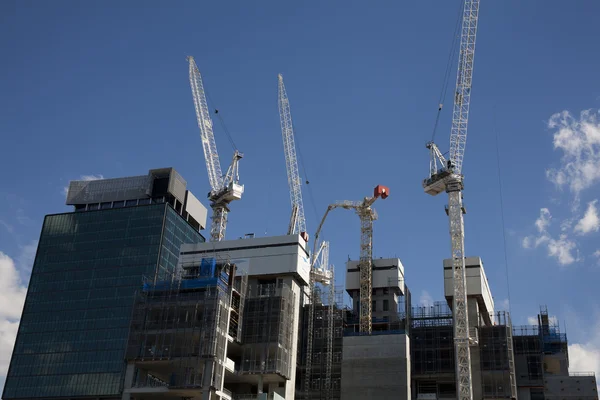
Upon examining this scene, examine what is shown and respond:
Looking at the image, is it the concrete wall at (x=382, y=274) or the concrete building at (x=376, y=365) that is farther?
the concrete wall at (x=382, y=274)

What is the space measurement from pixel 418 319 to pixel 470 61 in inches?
2243

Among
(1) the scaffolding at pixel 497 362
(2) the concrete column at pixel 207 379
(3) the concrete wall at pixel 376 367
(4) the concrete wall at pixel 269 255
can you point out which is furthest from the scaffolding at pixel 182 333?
(1) the scaffolding at pixel 497 362

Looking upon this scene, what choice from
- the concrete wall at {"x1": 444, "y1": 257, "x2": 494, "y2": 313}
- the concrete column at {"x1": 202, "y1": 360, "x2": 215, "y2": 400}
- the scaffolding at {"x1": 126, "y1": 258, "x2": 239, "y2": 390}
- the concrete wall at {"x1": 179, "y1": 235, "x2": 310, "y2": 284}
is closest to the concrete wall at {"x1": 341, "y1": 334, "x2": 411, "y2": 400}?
the concrete wall at {"x1": 179, "y1": 235, "x2": 310, "y2": 284}

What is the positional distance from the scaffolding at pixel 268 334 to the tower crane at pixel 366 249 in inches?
1455

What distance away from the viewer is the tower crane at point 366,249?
17962 cm

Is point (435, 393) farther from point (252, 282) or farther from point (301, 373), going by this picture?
point (252, 282)

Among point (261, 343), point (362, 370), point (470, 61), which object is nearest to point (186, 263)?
point (261, 343)

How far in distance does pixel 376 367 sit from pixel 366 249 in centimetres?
3764

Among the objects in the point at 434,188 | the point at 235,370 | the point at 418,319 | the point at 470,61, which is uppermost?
the point at 470,61

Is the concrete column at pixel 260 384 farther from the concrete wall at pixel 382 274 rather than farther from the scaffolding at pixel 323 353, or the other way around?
the concrete wall at pixel 382 274

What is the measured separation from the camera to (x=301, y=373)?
170 meters

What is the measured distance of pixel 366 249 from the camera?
18825cm

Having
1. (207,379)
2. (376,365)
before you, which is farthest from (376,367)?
(207,379)

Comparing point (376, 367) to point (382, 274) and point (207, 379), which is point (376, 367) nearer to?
point (382, 274)
